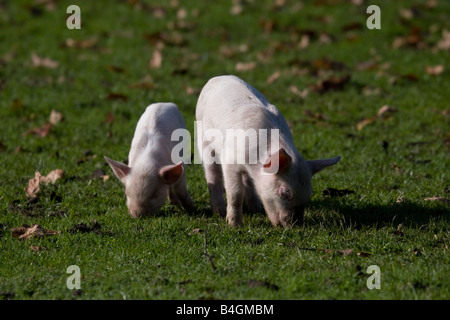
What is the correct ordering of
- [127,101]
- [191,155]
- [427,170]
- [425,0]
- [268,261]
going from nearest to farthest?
[268,261] < [427,170] < [191,155] < [127,101] < [425,0]

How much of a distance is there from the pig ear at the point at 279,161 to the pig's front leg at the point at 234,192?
43 centimetres

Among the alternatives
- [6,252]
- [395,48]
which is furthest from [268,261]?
[395,48]

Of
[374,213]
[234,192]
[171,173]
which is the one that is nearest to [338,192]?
[374,213]

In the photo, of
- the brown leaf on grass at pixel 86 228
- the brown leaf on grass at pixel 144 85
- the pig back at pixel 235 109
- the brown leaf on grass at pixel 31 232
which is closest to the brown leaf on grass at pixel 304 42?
the brown leaf on grass at pixel 144 85

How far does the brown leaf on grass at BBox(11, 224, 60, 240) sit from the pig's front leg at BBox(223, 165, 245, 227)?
155 centimetres

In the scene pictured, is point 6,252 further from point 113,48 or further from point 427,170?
point 113,48

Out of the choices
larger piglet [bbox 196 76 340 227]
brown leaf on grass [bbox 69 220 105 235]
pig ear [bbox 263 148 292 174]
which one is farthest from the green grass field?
pig ear [bbox 263 148 292 174]

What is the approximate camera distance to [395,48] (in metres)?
13.2

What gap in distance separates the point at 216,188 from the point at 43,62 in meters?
6.67

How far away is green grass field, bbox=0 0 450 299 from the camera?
17.7 ft

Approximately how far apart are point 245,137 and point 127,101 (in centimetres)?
471

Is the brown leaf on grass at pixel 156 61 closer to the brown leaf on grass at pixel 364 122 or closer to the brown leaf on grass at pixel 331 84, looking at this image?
the brown leaf on grass at pixel 331 84

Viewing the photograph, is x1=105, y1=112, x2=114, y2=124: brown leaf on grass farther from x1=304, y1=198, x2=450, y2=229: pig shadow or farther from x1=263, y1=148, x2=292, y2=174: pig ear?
x1=263, y1=148, x2=292, y2=174: pig ear

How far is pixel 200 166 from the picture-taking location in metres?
8.63
